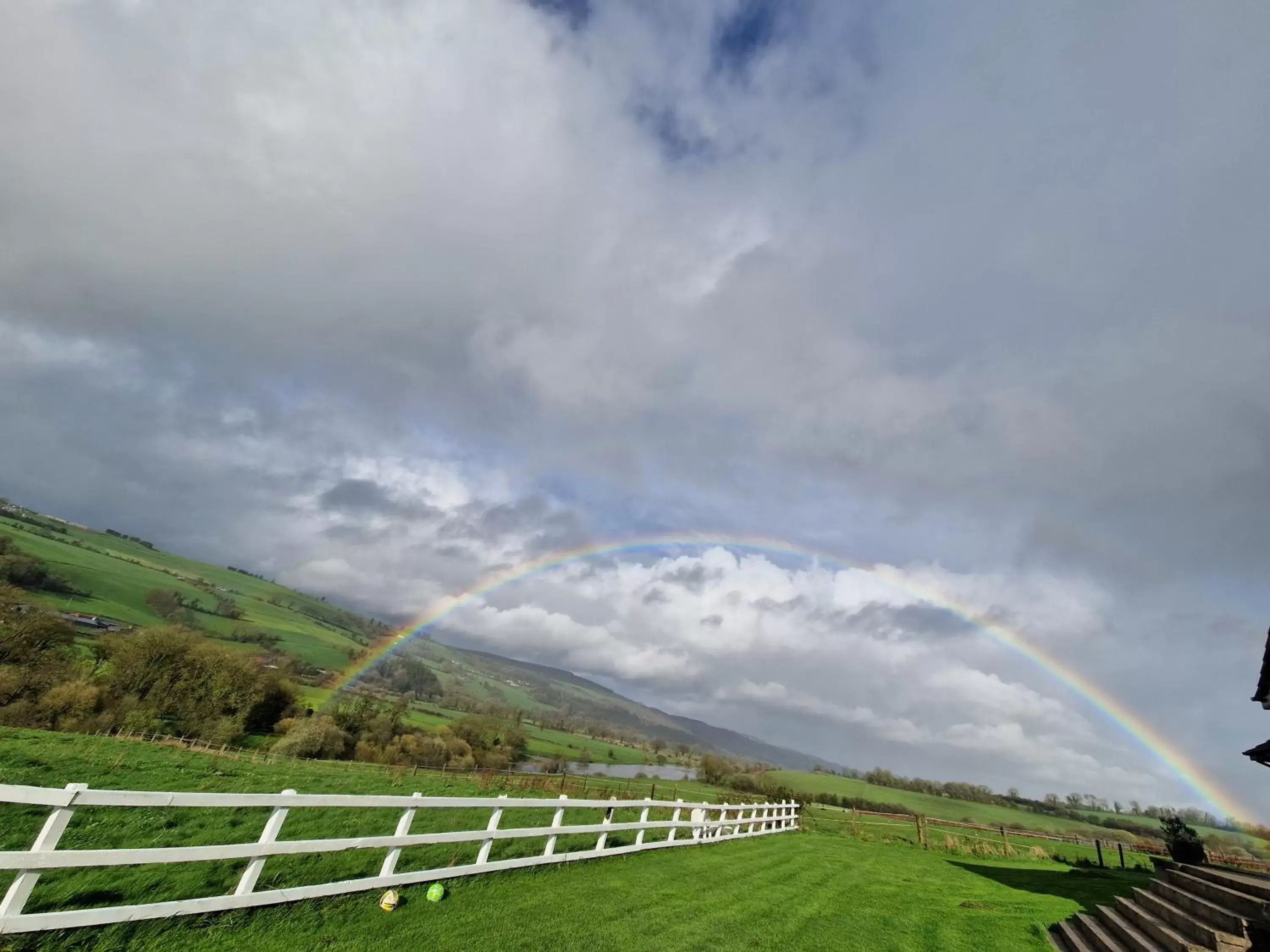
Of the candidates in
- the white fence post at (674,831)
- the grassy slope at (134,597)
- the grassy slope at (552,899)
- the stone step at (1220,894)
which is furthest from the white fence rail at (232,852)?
the grassy slope at (134,597)

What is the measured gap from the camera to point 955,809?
9506 cm

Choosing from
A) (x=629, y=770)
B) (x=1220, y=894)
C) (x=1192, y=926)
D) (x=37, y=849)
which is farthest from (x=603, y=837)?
(x=629, y=770)

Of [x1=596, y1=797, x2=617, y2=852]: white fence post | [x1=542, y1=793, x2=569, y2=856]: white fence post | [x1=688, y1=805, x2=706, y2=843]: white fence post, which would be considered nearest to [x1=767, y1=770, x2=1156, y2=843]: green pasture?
[x1=688, y1=805, x2=706, y2=843]: white fence post

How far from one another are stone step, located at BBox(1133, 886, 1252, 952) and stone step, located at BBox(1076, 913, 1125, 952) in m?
0.88

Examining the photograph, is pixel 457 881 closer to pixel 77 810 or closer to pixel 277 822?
pixel 277 822

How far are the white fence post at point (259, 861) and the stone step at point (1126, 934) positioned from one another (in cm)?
1229

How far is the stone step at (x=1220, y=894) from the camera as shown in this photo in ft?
25.7

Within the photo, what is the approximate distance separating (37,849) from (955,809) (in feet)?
393

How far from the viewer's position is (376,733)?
69.9m

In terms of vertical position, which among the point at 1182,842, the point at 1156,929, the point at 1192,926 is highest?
the point at 1182,842

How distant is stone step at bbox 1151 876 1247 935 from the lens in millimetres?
7816

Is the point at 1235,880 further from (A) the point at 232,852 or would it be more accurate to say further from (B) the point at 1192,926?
(A) the point at 232,852

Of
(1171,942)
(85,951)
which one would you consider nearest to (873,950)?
(1171,942)

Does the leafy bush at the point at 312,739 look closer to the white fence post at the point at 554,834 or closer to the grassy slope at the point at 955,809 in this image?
the white fence post at the point at 554,834
